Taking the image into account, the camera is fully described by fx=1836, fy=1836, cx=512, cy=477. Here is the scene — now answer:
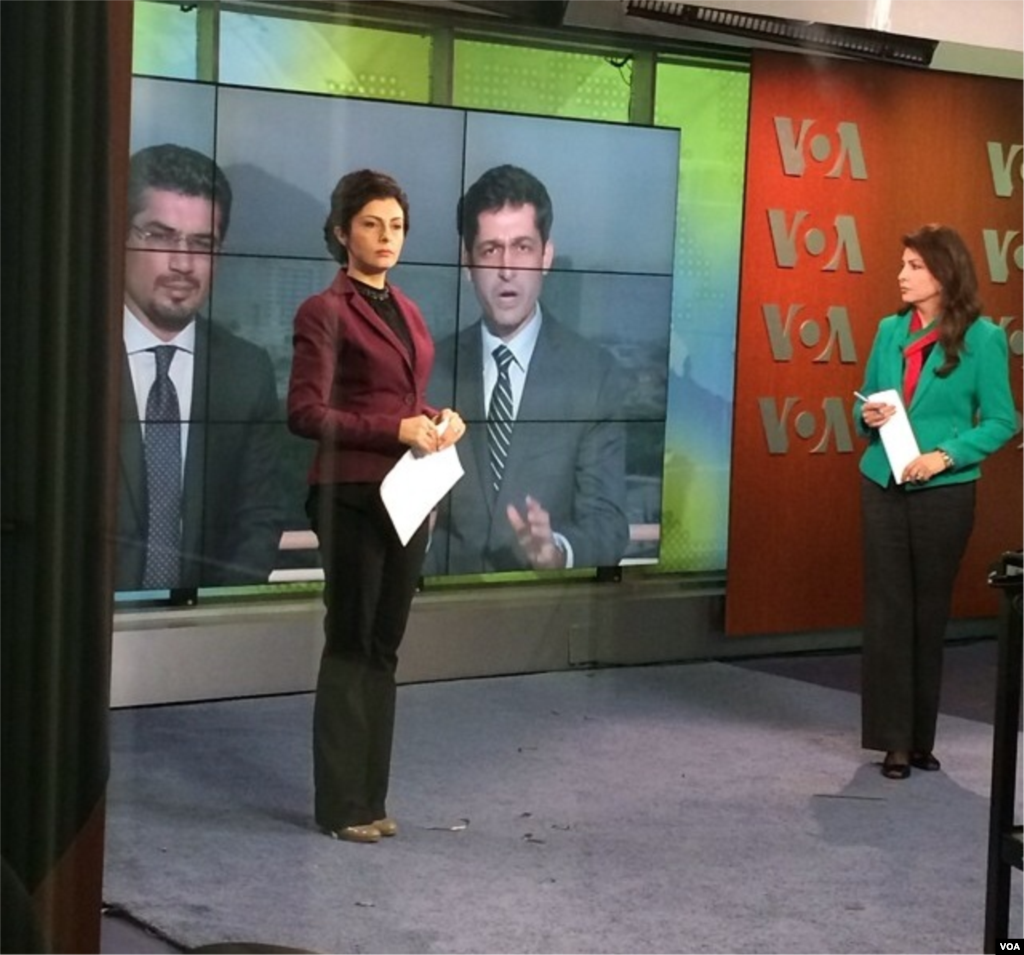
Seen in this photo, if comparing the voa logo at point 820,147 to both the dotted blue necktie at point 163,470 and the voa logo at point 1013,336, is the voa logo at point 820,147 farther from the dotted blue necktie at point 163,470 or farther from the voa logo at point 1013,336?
the dotted blue necktie at point 163,470

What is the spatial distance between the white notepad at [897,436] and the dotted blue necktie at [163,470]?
793 mm

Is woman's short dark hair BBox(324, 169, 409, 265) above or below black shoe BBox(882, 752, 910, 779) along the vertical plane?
above

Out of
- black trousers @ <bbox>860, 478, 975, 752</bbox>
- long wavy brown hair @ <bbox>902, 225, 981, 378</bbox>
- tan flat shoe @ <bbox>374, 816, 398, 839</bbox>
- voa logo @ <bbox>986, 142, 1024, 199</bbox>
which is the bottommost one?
tan flat shoe @ <bbox>374, 816, 398, 839</bbox>

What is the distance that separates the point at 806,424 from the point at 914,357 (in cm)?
14

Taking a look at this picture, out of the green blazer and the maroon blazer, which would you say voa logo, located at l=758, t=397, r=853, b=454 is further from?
the maroon blazer

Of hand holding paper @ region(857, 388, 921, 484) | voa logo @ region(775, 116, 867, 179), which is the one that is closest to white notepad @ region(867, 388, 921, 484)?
hand holding paper @ region(857, 388, 921, 484)

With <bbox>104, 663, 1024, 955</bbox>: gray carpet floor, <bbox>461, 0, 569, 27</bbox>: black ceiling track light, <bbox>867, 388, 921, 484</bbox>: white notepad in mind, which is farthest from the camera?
<bbox>104, 663, 1024, 955</bbox>: gray carpet floor

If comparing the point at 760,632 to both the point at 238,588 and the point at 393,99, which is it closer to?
the point at 238,588

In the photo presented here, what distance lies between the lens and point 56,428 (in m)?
2.11

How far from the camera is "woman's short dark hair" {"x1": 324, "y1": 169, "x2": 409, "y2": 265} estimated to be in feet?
6.82

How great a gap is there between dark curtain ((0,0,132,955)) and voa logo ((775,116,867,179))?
74 centimetres

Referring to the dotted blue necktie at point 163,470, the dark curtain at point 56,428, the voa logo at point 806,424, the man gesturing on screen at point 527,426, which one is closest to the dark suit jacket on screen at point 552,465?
the man gesturing on screen at point 527,426

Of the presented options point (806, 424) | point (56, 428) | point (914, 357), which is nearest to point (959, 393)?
point (914, 357)

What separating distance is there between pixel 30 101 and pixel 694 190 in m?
0.75
